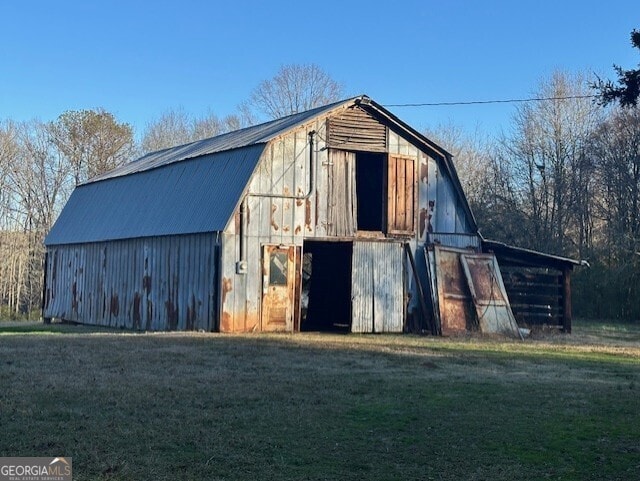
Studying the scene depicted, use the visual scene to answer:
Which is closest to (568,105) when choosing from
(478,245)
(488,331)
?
(478,245)

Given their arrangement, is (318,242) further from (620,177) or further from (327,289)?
(620,177)

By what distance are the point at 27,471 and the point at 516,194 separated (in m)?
42.4

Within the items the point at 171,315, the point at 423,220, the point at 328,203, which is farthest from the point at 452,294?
the point at 171,315

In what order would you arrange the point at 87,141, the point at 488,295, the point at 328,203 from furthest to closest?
the point at 87,141
the point at 488,295
the point at 328,203

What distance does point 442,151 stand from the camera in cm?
2420

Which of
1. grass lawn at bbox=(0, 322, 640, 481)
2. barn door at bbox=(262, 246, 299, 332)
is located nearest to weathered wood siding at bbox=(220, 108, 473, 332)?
barn door at bbox=(262, 246, 299, 332)

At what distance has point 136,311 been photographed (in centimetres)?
2455

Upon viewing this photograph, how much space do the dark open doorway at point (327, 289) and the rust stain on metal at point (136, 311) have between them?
4931mm

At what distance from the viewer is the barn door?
70.4 ft

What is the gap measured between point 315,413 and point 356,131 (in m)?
14.3

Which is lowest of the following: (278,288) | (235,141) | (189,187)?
(278,288)

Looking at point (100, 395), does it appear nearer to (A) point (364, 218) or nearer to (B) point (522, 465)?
(B) point (522, 465)

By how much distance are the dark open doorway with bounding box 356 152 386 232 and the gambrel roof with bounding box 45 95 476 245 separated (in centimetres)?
195

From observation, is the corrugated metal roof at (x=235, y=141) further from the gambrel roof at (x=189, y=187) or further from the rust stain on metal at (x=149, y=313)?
the rust stain on metal at (x=149, y=313)
